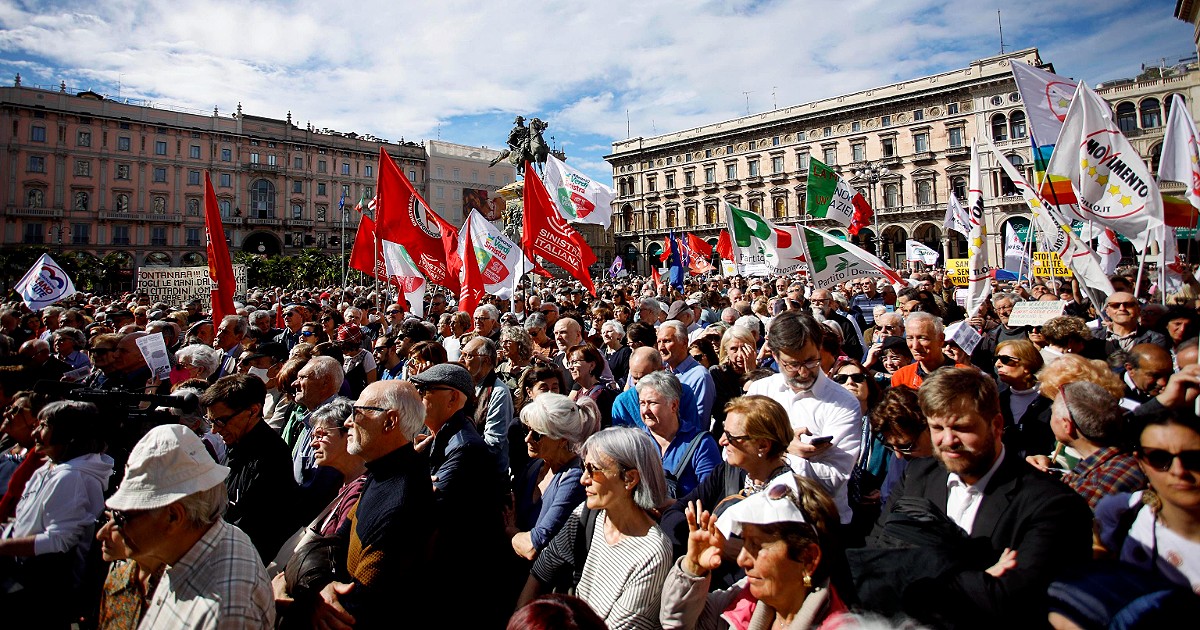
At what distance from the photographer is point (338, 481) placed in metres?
3.09

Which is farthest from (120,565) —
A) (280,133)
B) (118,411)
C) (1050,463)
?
(280,133)

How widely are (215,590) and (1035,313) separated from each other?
6244mm

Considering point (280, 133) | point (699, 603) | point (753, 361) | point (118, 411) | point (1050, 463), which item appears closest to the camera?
point (699, 603)

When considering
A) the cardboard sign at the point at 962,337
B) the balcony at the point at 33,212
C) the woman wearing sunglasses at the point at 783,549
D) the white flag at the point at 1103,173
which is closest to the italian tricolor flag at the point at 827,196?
the white flag at the point at 1103,173

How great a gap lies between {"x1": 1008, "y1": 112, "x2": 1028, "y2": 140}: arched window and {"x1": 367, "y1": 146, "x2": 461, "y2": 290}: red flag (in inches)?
1855

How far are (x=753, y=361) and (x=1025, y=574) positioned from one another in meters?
3.31

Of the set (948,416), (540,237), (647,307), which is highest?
(540,237)

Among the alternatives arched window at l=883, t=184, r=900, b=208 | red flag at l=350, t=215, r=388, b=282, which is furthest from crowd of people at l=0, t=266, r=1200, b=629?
arched window at l=883, t=184, r=900, b=208

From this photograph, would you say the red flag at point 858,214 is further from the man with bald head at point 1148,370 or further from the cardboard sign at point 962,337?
the man with bald head at point 1148,370

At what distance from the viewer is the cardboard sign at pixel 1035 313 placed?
518 centimetres

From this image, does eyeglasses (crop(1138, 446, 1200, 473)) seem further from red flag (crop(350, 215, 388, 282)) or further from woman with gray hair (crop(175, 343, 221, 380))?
red flag (crop(350, 215, 388, 282))

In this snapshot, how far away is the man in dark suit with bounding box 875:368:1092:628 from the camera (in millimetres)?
1536

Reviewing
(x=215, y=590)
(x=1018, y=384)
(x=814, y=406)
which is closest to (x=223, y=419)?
(x=215, y=590)

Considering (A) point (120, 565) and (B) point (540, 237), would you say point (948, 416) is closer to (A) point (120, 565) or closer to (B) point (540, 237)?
(A) point (120, 565)
